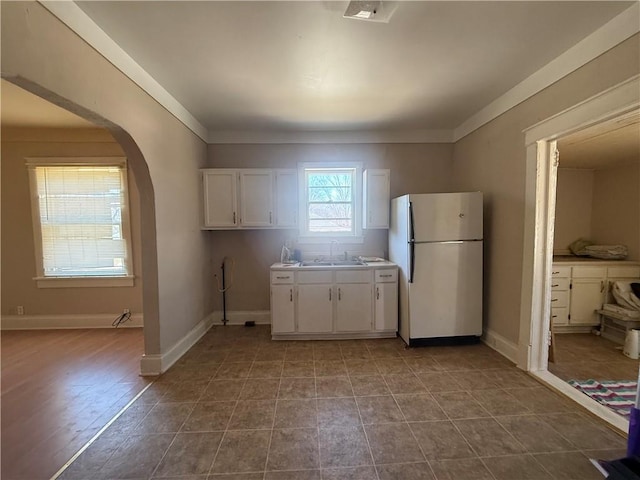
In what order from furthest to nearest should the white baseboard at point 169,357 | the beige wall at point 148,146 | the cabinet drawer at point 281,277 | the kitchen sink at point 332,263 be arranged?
the kitchen sink at point 332,263, the cabinet drawer at point 281,277, the white baseboard at point 169,357, the beige wall at point 148,146

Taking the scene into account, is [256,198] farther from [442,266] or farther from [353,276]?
[442,266]

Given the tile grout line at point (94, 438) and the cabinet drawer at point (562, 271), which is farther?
the cabinet drawer at point (562, 271)

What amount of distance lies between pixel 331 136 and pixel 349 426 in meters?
3.35

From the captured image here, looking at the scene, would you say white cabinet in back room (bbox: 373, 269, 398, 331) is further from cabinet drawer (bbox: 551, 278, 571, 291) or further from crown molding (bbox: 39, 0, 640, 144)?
cabinet drawer (bbox: 551, 278, 571, 291)

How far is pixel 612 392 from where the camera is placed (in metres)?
2.29

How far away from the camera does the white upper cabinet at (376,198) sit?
11.9 feet

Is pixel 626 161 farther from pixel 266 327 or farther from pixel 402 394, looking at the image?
pixel 266 327

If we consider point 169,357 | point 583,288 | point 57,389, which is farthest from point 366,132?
point 57,389

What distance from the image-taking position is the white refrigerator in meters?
2.99

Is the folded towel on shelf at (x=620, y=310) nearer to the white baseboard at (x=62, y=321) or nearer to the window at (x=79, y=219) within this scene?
the white baseboard at (x=62, y=321)

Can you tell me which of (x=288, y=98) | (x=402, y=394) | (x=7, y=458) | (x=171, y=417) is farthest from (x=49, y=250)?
(x=402, y=394)

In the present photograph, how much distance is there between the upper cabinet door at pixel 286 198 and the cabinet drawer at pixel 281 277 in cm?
73

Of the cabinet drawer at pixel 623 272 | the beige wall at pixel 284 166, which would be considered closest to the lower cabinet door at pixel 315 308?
the beige wall at pixel 284 166

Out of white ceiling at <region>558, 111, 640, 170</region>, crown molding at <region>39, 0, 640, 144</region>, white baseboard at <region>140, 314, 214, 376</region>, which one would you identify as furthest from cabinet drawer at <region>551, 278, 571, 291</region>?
white baseboard at <region>140, 314, 214, 376</region>
